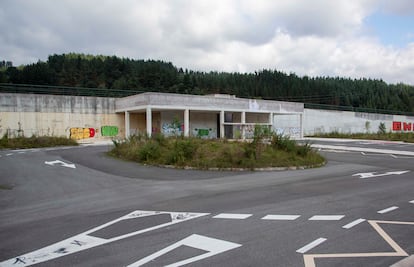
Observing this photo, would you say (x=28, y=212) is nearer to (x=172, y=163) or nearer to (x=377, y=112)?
(x=172, y=163)

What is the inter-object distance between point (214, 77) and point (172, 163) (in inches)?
3448

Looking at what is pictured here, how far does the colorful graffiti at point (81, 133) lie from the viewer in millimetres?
36653

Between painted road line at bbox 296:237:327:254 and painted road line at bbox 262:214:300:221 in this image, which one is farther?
painted road line at bbox 262:214:300:221

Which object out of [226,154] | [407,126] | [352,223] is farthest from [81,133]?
[407,126]

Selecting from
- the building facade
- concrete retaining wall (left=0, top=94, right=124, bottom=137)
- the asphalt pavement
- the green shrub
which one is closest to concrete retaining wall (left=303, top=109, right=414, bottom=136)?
the building facade

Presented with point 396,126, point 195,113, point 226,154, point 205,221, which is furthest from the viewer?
point 396,126

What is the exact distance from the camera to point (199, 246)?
17.1 feet

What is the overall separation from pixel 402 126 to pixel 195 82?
1973 inches

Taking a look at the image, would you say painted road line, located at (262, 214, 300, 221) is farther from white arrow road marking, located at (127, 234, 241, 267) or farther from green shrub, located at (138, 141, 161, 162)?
green shrub, located at (138, 141, 161, 162)

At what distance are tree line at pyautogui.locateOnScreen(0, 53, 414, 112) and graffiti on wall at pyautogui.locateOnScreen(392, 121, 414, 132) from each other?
30882 mm

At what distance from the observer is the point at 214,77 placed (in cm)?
10119

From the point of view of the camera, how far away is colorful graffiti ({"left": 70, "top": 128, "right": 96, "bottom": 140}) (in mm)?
36653

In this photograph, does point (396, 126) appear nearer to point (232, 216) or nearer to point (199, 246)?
point (232, 216)

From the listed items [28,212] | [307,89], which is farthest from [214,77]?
[28,212]
